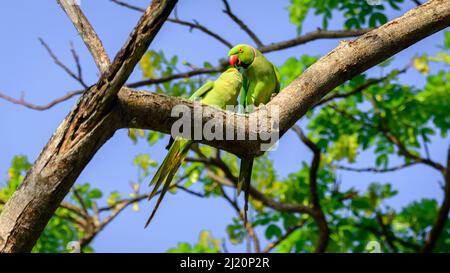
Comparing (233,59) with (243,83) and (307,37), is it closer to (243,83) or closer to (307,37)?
(243,83)

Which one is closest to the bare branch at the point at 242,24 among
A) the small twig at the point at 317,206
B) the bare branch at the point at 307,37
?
the bare branch at the point at 307,37

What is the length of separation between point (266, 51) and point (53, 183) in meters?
3.84

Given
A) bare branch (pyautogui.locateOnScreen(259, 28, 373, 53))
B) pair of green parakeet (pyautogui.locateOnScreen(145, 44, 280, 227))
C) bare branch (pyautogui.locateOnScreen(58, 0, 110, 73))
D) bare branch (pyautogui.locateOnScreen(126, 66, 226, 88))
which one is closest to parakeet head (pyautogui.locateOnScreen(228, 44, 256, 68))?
pair of green parakeet (pyautogui.locateOnScreen(145, 44, 280, 227))

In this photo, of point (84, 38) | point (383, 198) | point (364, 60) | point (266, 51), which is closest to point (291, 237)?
point (383, 198)

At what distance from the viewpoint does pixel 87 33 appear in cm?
317

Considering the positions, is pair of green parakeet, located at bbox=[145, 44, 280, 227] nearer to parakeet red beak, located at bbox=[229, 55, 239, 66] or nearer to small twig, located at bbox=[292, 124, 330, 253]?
parakeet red beak, located at bbox=[229, 55, 239, 66]

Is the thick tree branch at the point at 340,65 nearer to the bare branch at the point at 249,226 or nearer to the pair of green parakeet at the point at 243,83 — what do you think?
the pair of green parakeet at the point at 243,83

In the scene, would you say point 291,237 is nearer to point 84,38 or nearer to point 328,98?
point 328,98

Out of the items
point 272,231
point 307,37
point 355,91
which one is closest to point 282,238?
point 272,231

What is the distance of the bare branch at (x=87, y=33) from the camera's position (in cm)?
306

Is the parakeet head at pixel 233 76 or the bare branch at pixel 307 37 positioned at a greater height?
the bare branch at pixel 307 37

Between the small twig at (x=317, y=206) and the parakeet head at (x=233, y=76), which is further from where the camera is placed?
the small twig at (x=317, y=206)

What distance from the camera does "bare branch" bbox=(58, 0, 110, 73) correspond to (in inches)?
121
